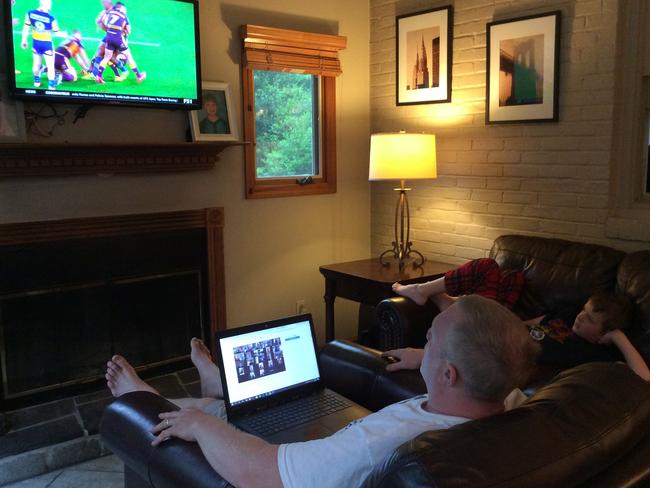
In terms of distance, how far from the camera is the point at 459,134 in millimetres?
3951

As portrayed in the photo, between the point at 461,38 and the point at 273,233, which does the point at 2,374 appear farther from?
the point at 461,38

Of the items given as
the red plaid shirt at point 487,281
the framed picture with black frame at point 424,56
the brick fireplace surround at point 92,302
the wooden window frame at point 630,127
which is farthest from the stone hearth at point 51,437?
the wooden window frame at point 630,127

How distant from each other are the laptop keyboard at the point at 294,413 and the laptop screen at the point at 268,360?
6cm

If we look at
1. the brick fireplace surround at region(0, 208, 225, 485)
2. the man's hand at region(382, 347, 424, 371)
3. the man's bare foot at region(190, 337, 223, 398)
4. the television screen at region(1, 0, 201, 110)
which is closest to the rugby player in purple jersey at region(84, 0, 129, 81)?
the television screen at region(1, 0, 201, 110)

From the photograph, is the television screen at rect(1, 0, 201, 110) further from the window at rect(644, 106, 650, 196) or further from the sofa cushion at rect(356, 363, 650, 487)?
the sofa cushion at rect(356, 363, 650, 487)

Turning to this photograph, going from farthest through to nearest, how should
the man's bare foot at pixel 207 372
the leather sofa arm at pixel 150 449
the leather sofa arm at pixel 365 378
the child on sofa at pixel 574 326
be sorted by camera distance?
the child on sofa at pixel 574 326
the man's bare foot at pixel 207 372
the leather sofa arm at pixel 365 378
the leather sofa arm at pixel 150 449

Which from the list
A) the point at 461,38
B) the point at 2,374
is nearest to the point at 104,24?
the point at 2,374

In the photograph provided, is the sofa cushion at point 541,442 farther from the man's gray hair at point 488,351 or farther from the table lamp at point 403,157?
the table lamp at point 403,157

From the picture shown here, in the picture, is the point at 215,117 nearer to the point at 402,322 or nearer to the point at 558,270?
the point at 402,322

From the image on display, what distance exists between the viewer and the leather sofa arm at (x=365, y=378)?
204 centimetres

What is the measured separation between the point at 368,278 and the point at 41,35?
6.74 ft

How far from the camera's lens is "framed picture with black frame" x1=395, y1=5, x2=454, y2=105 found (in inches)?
→ 156

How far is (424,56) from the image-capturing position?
4090 millimetres

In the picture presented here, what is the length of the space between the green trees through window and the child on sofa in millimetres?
1429
